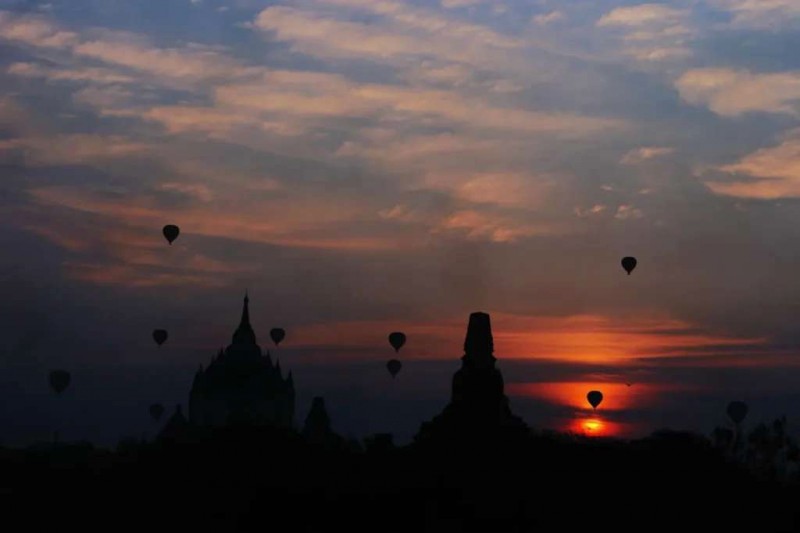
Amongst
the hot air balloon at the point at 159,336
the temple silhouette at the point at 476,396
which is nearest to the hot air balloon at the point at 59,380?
the hot air balloon at the point at 159,336

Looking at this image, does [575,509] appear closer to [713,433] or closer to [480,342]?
[480,342]

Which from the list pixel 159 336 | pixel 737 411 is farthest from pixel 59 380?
pixel 737 411

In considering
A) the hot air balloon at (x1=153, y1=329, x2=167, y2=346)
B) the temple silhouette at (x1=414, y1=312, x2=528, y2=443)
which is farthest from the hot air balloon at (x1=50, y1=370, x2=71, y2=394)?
the temple silhouette at (x1=414, y1=312, x2=528, y2=443)

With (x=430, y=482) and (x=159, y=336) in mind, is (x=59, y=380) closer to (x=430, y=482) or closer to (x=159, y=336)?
(x=159, y=336)

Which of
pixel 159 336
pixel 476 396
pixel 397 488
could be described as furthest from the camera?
pixel 159 336

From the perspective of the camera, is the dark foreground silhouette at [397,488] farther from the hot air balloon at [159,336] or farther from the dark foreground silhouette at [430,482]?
the hot air balloon at [159,336]

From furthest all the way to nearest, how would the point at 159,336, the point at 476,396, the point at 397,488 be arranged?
1. the point at 159,336
2. the point at 476,396
3. the point at 397,488

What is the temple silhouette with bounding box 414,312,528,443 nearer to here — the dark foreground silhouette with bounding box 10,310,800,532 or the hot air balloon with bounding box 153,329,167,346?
the dark foreground silhouette with bounding box 10,310,800,532
